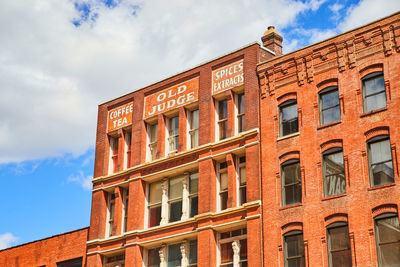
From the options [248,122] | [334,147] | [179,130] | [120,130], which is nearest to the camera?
[334,147]

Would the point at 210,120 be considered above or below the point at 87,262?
above

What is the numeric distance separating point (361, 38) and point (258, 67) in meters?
5.82

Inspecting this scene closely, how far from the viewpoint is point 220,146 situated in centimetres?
3503

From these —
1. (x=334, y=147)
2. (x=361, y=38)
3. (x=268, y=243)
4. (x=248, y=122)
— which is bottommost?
(x=268, y=243)

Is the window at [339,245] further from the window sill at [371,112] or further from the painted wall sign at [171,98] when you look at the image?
the painted wall sign at [171,98]

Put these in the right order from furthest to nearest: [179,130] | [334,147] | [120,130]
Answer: [120,130] < [179,130] < [334,147]

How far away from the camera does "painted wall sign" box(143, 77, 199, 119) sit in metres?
37.8

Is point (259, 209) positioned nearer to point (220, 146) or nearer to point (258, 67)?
point (220, 146)

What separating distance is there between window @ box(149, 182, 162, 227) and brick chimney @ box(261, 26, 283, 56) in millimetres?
9902

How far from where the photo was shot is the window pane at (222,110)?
3653cm

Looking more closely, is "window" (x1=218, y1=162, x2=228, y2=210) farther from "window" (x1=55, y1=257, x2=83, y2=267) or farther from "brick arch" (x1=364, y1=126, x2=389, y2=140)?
"window" (x1=55, y1=257, x2=83, y2=267)

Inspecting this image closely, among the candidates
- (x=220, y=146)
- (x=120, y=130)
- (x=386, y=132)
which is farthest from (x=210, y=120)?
(x=386, y=132)

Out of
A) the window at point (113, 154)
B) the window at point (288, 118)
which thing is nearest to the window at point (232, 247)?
the window at point (288, 118)

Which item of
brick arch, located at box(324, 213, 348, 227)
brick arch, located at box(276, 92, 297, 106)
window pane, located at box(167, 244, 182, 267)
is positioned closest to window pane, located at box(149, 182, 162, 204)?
window pane, located at box(167, 244, 182, 267)
